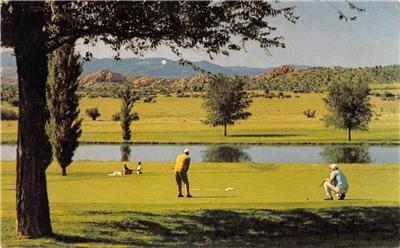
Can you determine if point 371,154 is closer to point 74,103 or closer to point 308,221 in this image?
point 74,103

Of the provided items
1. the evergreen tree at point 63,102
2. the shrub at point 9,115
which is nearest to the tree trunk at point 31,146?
the evergreen tree at point 63,102

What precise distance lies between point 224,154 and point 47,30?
163 feet

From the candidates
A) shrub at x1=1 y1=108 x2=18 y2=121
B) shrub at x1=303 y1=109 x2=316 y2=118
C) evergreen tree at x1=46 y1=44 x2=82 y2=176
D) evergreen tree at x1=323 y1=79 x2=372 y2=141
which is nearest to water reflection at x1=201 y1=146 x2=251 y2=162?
evergreen tree at x1=323 y1=79 x2=372 y2=141

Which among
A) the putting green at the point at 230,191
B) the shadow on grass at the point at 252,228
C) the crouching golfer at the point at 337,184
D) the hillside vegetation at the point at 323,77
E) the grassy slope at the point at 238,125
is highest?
the hillside vegetation at the point at 323,77

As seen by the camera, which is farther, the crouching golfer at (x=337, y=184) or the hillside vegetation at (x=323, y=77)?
the hillside vegetation at (x=323, y=77)

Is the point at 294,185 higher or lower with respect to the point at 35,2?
lower

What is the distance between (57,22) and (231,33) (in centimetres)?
471

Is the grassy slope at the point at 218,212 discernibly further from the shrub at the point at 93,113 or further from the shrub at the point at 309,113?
the shrub at the point at 309,113

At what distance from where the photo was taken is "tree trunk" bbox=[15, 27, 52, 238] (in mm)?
16031

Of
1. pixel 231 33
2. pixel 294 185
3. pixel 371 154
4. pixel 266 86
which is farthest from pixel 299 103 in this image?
pixel 231 33

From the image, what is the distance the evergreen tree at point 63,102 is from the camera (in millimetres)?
38094

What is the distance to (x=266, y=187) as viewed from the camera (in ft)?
86.7

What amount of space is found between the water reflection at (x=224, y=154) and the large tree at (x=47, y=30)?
40.8m

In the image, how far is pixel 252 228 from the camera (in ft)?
56.2
